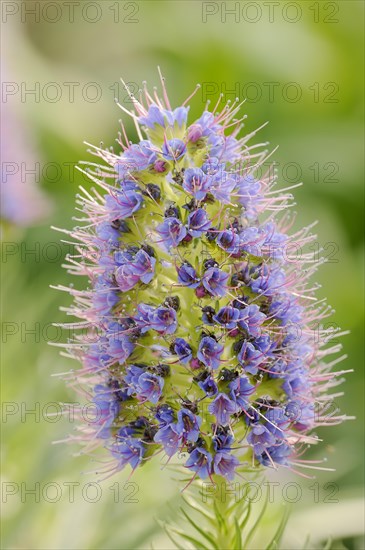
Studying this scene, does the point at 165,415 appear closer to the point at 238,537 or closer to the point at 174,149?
the point at 238,537

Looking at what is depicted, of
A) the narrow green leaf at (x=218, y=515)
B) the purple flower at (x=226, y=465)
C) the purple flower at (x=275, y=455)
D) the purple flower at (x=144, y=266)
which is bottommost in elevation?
the narrow green leaf at (x=218, y=515)

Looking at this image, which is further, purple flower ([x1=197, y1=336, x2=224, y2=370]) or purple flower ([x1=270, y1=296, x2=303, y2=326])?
purple flower ([x1=270, y1=296, x2=303, y2=326])

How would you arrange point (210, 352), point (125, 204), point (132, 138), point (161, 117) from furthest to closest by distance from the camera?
point (132, 138) → point (161, 117) → point (125, 204) → point (210, 352)

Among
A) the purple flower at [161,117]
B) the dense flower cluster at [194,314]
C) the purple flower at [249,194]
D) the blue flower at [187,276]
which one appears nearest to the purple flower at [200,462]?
the dense flower cluster at [194,314]

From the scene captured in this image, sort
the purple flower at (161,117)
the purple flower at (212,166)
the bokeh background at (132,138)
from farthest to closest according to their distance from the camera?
the bokeh background at (132,138)
the purple flower at (161,117)
the purple flower at (212,166)

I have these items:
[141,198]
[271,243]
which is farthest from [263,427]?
[141,198]

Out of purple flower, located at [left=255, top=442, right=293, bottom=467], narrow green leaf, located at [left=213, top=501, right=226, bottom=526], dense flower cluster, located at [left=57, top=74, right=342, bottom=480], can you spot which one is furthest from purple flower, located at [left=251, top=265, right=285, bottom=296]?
narrow green leaf, located at [left=213, top=501, right=226, bottom=526]

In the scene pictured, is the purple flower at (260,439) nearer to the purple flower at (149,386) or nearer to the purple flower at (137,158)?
the purple flower at (149,386)

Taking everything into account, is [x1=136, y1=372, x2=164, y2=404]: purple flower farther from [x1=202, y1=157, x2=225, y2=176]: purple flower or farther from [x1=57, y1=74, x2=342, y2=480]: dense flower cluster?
[x1=202, y1=157, x2=225, y2=176]: purple flower

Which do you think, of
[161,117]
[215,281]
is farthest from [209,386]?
[161,117]
